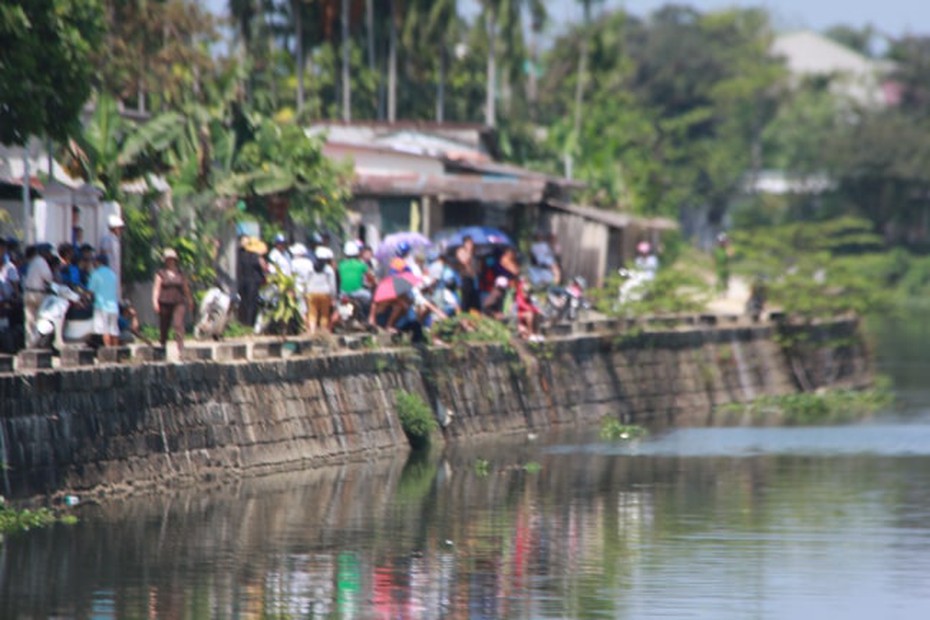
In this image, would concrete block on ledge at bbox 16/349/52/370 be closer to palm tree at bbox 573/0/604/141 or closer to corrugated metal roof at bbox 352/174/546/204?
corrugated metal roof at bbox 352/174/546/204

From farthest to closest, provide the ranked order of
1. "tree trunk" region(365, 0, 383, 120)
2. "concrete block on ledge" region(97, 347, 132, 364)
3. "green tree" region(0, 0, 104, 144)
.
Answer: "tree trunk" region(365, 0, 383, 120)
"concrete block on ledge" region(97, 347, 132, 364)
"green tree" region(0, 0, 104, 144)

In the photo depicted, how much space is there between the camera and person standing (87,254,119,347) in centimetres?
2658

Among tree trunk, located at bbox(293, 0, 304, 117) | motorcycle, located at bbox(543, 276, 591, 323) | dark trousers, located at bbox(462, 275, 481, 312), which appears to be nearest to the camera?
dark trousers, located at bbox(462, 275, 481, 312)

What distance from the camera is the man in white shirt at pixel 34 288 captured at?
2522 centimetres

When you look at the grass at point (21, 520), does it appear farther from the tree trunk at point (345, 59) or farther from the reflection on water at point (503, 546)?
the tree trunk at point (345, 59)

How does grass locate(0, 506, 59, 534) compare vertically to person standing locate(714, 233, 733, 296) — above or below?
below

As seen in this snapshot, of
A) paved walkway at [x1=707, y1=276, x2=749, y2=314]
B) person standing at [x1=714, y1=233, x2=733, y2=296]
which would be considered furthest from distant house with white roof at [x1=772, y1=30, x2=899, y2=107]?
person standing at [x1=714, y1=233, x2=733, y2=296]

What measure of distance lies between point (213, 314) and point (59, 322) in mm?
4110

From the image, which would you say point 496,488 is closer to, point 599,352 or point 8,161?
point 8,161

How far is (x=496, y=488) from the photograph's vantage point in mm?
29188

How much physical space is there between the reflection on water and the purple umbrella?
156 inches

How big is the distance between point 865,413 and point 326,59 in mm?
26713

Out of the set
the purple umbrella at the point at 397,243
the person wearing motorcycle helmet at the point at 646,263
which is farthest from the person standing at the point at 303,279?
the person wearing motorcycle helmet at the point at 646,263

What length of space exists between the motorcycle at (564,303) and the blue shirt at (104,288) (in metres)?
12.9
